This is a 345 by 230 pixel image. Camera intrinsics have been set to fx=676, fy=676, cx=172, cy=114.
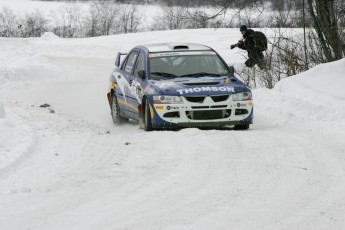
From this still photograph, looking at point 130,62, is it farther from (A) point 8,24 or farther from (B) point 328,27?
(A) point 8,24

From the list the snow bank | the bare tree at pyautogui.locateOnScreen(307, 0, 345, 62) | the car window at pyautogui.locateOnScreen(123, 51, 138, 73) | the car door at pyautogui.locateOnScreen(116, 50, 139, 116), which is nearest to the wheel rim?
the car door at pyautogui.locateOnScreen(116, 50, 139, 116)

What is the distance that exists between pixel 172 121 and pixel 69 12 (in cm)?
5143

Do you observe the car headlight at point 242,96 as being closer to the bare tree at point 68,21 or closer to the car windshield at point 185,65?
the car windshield at point 185,65

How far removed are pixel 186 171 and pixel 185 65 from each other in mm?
4532

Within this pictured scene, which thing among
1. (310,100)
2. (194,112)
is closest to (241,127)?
(194,112)

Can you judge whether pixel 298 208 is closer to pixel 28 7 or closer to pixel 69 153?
pixel 69 153

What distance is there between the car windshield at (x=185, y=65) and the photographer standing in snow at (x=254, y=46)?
16.5ft

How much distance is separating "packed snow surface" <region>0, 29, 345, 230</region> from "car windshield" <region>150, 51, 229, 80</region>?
1.25m

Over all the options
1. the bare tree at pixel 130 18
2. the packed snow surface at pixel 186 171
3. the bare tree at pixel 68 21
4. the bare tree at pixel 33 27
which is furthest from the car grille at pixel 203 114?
the bare tree at pixel 130 18

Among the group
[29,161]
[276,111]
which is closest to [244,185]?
[29,161]

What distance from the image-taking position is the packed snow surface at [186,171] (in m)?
5.43

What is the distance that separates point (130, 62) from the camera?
1258 cm

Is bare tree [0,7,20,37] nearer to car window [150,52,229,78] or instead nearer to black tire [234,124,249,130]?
car window [150,52,229,78]

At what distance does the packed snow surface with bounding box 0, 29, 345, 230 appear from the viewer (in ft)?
17.8
